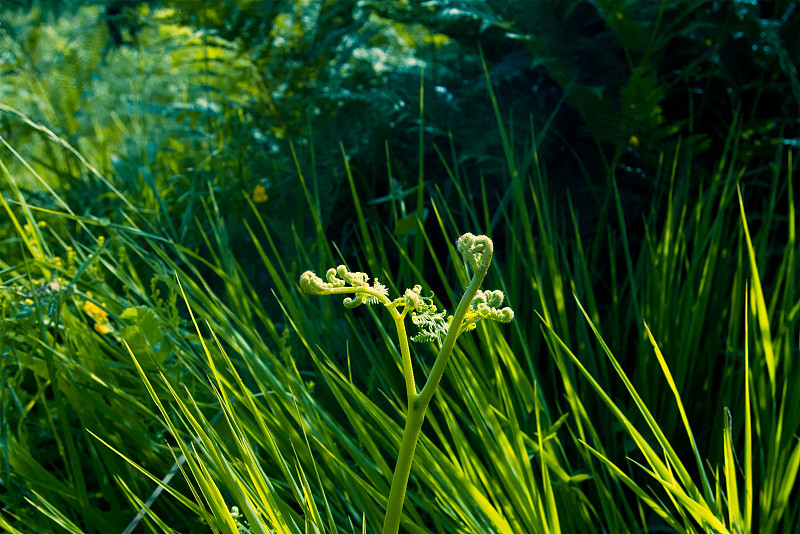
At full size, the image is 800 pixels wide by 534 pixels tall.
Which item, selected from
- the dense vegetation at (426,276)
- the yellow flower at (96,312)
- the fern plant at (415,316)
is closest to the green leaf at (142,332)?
the dense vegetation at (426,276)

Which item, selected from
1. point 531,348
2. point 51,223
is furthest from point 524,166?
point 51,223

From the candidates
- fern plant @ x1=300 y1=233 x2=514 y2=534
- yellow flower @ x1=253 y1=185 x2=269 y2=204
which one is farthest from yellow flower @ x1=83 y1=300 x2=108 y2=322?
fern plant @ x1=300 y1=233 x2=514 y2=534

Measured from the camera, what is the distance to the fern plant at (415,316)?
57 centimetres

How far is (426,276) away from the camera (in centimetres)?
154

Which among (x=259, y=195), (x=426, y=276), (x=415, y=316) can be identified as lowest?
(x=426, y=276)

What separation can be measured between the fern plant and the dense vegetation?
2.5 inches

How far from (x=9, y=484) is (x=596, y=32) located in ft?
5.19

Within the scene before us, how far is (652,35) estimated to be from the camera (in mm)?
1612

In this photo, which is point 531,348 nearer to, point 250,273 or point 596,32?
point 250,273

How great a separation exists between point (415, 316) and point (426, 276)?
0.89 metres

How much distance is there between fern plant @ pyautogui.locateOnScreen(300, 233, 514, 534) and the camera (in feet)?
1.87

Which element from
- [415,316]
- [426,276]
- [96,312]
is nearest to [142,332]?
[96,312]

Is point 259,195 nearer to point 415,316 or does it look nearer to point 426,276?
point 426,276

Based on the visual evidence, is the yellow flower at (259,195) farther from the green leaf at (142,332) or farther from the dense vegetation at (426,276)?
the green leaf at (142,332)
